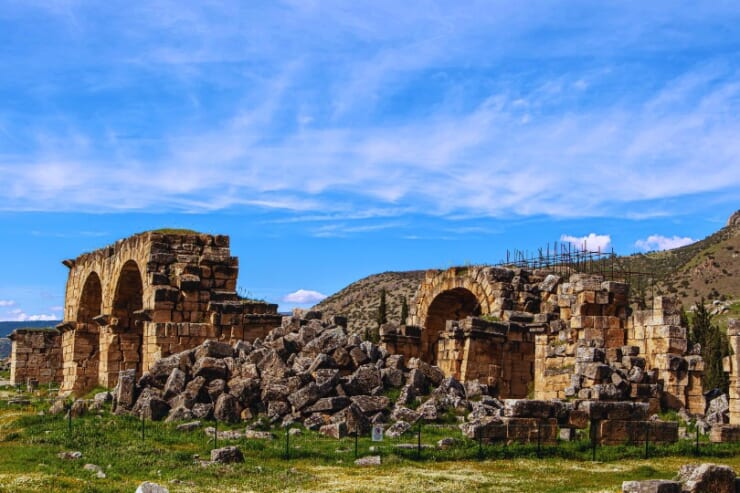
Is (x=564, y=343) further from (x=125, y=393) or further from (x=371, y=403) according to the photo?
(x=125, y=393)

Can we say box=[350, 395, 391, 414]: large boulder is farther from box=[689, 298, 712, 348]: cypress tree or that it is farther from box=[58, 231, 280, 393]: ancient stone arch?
box=[689, 298, 712, 348]: cypress tree

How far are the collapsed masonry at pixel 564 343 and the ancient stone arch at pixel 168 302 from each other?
5762mm

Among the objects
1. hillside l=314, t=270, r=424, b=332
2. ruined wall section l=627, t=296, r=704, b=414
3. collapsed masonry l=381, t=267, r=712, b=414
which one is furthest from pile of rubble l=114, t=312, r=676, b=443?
hillside l=314, t=270, r=424, b=332

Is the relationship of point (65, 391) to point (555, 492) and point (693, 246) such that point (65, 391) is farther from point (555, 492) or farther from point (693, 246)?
point (693, 246)

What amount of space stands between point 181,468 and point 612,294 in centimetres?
1553

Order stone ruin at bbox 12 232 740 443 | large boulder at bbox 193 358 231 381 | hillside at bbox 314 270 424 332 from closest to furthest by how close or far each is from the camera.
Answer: stone ruin at bbox 12 232 740 443
large boulder at bbox 193 358 231 381
hillside at bbox 314 270 424 332

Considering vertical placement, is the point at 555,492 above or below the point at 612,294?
below

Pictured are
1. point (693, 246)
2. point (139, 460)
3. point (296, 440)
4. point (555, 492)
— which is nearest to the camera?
point (555, 492)

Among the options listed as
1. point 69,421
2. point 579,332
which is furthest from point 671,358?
point 69,421

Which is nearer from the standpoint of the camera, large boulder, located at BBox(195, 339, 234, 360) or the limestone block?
the limestone block

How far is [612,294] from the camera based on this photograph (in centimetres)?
2602

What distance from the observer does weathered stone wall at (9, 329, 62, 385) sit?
40.2 metres

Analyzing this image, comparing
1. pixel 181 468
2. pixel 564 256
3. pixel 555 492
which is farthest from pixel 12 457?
pixel 564 256

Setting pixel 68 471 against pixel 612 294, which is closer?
pixel 68 471
